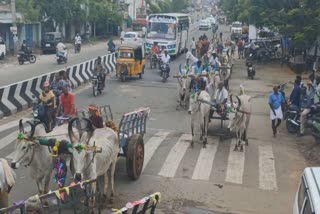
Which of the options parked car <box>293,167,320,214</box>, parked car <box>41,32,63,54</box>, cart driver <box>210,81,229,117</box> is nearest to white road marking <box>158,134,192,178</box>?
cart driver <box>210,81,229,117</box>

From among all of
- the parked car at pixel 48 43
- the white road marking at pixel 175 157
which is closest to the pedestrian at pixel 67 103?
the white road marking at pixel 175 157

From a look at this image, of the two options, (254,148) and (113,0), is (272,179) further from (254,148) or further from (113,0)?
(113,0)

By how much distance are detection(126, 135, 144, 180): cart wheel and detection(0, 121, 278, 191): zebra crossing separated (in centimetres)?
70

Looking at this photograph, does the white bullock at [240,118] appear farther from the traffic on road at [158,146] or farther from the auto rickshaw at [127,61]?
the auto rickshaw at [127,61]

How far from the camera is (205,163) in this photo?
12.5m

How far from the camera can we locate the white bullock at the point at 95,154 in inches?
313

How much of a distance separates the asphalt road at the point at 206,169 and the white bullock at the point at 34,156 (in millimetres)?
1167

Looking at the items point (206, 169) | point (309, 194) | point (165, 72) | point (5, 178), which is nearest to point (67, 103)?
point (206, 169)

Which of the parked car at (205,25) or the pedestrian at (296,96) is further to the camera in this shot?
the parked car at (205,25)

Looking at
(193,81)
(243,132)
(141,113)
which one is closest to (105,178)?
(141,113)

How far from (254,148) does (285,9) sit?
1980 cm

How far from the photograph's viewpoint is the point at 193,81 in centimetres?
1898

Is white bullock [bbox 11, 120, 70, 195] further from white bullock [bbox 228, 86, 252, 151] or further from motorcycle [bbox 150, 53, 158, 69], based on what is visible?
motorcycle [bbox 150, 53, 158, 69]

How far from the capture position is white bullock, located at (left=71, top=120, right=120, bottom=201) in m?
7.94
